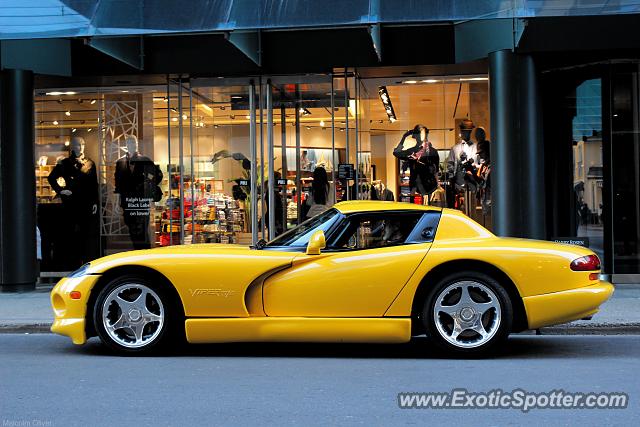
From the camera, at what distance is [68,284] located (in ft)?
23.4

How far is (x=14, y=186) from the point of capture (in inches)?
477

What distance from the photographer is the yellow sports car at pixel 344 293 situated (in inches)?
268

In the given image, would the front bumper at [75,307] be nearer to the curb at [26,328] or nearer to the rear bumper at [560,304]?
the curb at [26,328]

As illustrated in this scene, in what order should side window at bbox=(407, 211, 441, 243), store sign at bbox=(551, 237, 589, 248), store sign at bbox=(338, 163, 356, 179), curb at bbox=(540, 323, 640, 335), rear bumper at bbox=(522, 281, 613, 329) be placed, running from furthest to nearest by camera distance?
1. store sign at bbox=(338, 163, 356, 179)
2. store sign at bbox=(551, 237, 589, 248)
3. curb at bbox=(540, 323, 640, 335)
4. side window at bbox=(407, 211, 441, 243)
5. rear bumper at bbox=(522, 281, 613, 329)

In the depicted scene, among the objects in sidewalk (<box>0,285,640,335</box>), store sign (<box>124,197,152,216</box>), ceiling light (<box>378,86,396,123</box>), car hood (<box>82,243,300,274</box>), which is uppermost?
ceiling light (<box>378,86,396,123</box>)

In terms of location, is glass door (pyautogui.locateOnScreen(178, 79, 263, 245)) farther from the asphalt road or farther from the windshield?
the windshield

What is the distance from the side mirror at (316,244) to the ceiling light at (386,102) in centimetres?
744

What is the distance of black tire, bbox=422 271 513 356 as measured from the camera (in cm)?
680

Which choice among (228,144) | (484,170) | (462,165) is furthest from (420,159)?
(228,144)

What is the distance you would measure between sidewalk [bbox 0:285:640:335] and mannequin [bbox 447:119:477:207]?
3.19 m

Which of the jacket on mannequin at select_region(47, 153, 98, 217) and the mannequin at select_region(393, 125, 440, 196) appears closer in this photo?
the mannequin at select_region(393, 125, 440, 196)

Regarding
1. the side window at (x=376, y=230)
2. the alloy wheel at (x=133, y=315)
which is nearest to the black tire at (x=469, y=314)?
the side window at (x=376, y=230)

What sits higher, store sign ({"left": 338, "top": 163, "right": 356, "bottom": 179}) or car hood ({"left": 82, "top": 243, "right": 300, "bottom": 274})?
store sign ({"left": 338, "top": 163, "right": 356, "bottom": 179})

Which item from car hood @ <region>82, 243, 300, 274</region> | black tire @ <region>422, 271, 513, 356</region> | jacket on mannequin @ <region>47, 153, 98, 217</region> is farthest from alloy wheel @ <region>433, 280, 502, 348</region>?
jacket on mannequin @ <region>47, 153, 98, 217</region>
